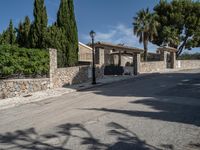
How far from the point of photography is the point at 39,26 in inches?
941

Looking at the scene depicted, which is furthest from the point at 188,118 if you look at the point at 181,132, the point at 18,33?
the point at 18,33

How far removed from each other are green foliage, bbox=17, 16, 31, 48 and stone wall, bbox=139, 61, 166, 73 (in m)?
13.7

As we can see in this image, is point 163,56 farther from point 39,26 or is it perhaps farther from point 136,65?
point 39,26

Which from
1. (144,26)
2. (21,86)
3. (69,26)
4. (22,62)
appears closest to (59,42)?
A: (69,26)

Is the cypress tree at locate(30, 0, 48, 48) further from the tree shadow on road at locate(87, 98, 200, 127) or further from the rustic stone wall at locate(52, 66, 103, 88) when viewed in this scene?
Result: the tree shadow on road at locate(87, 98, 200, 127)

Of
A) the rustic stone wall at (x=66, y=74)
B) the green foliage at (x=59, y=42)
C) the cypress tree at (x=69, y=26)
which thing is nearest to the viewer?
the rustic stone wall at (x=66, y=74)

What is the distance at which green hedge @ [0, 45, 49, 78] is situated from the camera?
1766cm

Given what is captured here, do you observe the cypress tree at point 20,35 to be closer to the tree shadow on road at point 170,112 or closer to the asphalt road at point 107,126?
the asphalt road at point 107,126

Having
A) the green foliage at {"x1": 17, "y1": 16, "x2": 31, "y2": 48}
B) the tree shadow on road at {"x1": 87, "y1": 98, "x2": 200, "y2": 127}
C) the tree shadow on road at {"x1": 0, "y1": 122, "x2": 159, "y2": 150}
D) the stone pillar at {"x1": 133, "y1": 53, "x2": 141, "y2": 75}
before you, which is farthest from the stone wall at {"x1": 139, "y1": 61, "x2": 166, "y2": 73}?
the tree shadow on road at {"x1": 0, "y1": 122, "x2": 159, "y2": 150}

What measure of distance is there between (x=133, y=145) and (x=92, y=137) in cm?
127

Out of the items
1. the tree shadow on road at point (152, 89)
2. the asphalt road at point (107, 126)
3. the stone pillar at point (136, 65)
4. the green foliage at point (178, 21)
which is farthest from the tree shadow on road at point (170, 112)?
the green foliage at point (178, 21)

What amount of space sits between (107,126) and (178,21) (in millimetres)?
46643

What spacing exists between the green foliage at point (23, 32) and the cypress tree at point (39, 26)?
2135 mm

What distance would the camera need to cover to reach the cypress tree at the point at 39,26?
2367cm
